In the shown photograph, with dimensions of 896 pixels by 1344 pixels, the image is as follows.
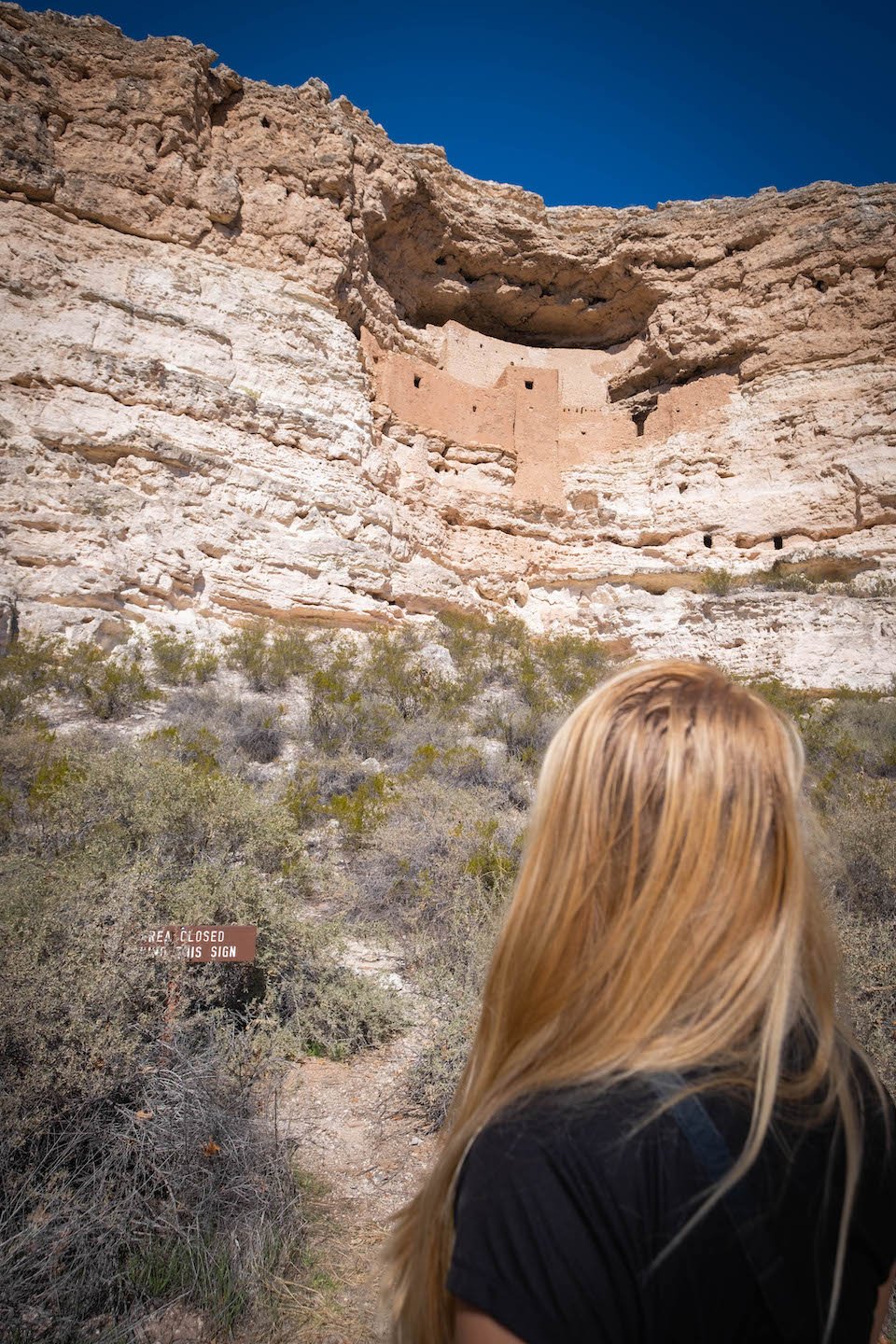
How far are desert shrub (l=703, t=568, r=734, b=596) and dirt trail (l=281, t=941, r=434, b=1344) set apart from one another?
9.69 m

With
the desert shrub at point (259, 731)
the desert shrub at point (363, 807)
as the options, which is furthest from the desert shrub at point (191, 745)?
the desert shrub at point (363, 807)

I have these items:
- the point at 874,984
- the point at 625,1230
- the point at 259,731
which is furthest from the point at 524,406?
the point at 625,1230

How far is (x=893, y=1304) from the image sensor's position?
1.68 metres

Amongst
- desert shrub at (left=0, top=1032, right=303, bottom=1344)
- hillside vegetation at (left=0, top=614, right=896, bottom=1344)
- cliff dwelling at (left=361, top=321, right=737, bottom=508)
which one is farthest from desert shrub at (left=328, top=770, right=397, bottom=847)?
cliff dwelling at (left=361, top=321, right=737, bottom=508)

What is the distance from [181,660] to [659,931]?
7.90 metres

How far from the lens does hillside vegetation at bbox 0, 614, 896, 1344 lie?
1728 millimetres

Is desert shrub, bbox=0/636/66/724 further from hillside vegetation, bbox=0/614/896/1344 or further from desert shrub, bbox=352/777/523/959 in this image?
desert shrub, bbox=352/777/523/959

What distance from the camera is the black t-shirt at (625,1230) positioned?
0.53 meters

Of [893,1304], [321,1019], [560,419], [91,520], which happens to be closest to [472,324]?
[560,419]

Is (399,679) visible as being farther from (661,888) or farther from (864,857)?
(661,888)

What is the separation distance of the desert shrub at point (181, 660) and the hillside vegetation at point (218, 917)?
0.04 meters

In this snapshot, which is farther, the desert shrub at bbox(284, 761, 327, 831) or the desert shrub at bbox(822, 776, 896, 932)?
the desert shrub at bbox(284, 761, 327, 831)

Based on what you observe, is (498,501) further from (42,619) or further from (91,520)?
(42,619)

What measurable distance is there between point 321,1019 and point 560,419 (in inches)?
511
